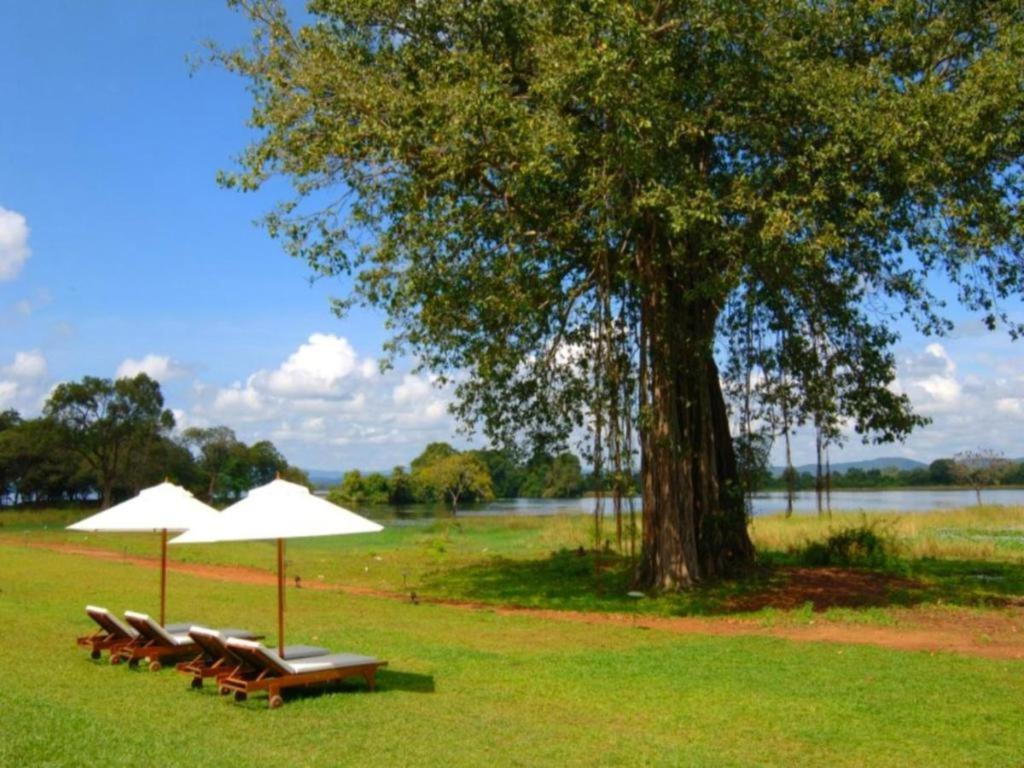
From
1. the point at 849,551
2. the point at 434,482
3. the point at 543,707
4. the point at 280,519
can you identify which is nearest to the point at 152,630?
the point at 280,519

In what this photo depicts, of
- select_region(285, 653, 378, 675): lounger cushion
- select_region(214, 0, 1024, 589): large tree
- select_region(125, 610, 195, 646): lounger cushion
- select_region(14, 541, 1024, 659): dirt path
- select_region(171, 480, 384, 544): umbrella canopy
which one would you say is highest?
select_region(214, 0, 1024, 589): large tree

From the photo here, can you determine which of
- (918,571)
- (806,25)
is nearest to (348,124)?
(806,25)

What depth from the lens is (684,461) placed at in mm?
18609

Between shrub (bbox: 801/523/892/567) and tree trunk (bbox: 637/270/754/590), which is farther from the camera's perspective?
shrub (bbox: 801/523/892/567)

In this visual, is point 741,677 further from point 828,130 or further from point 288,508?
point 828,130

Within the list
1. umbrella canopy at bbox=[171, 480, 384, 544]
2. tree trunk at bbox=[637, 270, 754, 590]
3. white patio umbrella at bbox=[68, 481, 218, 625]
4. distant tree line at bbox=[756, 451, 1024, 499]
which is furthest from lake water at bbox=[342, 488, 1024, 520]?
umbrella canopy at bbox=[171, 480, 384, 544]

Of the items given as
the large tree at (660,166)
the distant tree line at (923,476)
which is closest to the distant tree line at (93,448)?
the distant tree line at (923,476)

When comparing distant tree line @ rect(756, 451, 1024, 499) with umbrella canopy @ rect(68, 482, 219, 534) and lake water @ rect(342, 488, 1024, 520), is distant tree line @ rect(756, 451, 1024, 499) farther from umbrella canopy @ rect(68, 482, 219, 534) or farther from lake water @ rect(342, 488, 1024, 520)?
umbrella canopy @ rect(68, 482, 219, 534)

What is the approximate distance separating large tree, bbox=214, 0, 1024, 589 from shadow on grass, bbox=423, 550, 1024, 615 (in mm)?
1299

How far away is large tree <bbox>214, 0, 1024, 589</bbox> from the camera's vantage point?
14.2 m

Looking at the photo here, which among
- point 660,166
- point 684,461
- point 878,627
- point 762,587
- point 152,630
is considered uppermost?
point 660,166

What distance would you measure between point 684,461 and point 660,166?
6.11 m

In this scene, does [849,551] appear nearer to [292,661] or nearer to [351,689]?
[351,689]

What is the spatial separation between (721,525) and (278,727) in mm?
13055
